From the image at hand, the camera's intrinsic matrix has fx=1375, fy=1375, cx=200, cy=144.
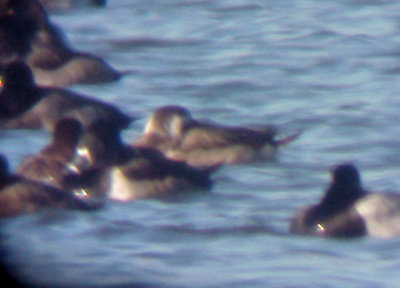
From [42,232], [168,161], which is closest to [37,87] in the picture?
[168,161]

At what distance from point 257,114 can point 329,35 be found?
435cm

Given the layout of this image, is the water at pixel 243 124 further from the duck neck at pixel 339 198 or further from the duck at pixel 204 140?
the duck neck at pixel 339 198

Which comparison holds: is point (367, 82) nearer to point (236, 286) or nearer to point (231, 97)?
point (231, 97)

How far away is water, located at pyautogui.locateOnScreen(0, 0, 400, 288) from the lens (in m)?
8.59

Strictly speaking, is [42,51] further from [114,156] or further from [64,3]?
[114,156]

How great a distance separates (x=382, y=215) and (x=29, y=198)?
2.53 m

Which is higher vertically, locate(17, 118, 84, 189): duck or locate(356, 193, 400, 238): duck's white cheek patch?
locate(17, 118, 84, 189): duck

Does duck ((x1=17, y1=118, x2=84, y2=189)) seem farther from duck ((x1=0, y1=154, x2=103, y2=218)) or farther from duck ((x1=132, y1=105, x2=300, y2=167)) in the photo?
duck ((x1=132, y1=105, x2=300, y2=167))

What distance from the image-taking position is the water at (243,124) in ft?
28.2

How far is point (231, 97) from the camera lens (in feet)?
45.6

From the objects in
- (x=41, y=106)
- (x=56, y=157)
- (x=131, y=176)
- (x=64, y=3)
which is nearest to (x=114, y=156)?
(x=131, y=176)

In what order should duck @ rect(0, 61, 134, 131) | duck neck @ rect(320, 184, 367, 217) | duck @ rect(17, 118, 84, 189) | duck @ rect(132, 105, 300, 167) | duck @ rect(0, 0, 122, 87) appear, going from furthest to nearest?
duck @ rect(0, 0, 122, 87), duck @ rect(0, 61, 134, 131), duck @ rect(132, 105, 300, 167), duck @ rect(17, 118, 84, 189), duck neck @ rect(320, 184, 367, 217)

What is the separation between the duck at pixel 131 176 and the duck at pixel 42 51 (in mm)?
3605

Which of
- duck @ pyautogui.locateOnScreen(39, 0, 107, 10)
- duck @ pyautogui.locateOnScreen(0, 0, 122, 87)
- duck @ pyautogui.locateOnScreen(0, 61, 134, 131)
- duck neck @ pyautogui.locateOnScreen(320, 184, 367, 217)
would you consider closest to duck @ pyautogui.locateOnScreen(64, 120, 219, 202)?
duck neck @ pyautogui.locateOnScreen(320, 184, 367, 217)
